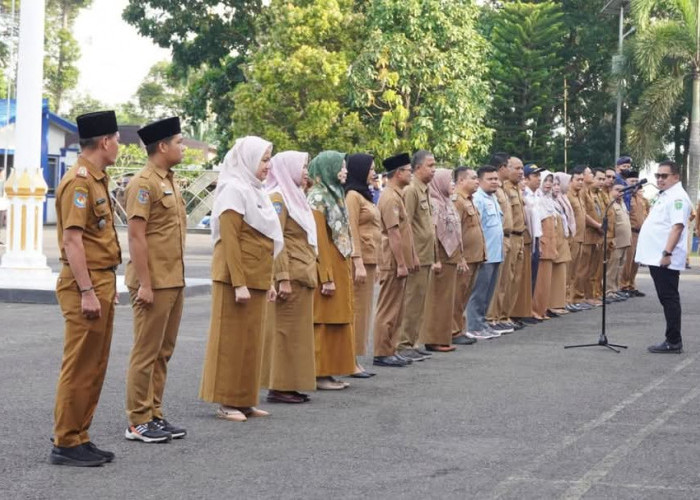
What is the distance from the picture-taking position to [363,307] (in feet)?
39.6

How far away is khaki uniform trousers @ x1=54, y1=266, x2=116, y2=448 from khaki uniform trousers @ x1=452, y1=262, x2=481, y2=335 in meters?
7.50

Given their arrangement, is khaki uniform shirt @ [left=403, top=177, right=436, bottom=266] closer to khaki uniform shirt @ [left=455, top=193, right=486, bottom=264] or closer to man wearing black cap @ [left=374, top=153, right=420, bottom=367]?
man wearing black cap @ [left=374, top=153, right=420, bottom=367]

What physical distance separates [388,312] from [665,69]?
114 ft

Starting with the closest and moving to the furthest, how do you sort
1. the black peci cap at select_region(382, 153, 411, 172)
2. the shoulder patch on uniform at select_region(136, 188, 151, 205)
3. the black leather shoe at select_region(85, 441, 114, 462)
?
the black leather shoe at select_region(85, 441, 114, 462) < the shoulder patch on uniform at select_region(136, 188, 151, 205) < the black peci cap at select_region(382, 153, 411, 172)

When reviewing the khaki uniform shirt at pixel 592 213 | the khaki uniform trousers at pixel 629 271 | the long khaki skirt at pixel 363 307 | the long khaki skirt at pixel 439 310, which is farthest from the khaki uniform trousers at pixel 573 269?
the long khaki skirt at pixel 363 307

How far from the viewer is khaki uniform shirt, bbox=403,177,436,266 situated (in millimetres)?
13008

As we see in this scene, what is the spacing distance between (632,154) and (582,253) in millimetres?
28493

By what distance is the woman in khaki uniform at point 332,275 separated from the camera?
425 inches

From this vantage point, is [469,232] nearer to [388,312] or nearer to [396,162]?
[396,162]

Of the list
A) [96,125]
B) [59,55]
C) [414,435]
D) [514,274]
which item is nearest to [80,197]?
[96,125]

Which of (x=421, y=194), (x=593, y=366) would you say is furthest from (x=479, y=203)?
→ (x=593, y=366)

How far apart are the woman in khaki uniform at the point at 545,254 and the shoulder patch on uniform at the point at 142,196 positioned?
10137 millimetres

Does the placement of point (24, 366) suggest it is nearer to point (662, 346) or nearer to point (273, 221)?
point (273, 221)

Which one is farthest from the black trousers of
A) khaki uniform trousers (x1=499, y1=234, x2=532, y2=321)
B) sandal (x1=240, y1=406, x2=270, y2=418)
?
sandal (x1=240, y1=406, x2=270, y2=418)
